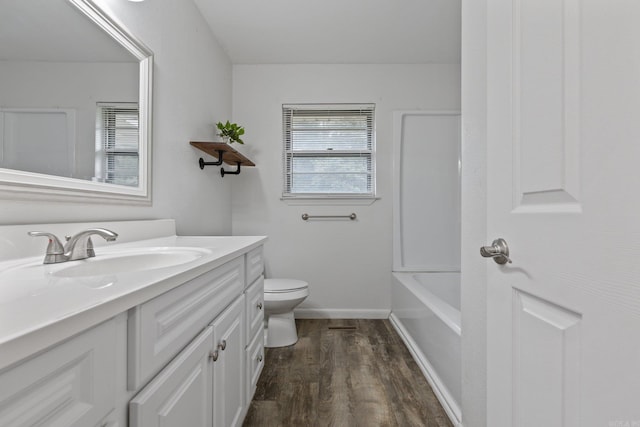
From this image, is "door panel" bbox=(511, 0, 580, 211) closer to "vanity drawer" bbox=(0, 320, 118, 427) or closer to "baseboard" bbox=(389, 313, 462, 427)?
"vanity drawer" bbox=(0, 320, 118, 427)

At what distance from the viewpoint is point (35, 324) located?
1.12ft

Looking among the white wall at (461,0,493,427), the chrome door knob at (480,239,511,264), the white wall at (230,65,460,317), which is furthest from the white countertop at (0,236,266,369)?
the white wall at (230,65,460,317)

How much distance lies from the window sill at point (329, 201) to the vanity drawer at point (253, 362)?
4.32 feet

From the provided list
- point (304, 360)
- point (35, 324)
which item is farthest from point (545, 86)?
point (304, 360)

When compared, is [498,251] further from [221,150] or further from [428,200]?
[428,200]

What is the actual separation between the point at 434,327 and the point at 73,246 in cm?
163

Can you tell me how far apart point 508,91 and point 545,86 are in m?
0.13

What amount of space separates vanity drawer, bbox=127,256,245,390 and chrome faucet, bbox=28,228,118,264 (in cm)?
29

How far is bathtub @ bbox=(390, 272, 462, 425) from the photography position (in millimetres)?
1359

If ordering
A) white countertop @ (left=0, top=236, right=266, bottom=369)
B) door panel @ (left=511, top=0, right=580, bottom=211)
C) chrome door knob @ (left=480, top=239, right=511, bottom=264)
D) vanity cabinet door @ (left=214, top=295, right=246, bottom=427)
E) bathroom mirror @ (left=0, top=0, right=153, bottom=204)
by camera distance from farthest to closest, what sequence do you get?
1. vanity cabinet door @ (left=214, top=295, right=246, bottom=427)
2. bathroom mirror @ (left=0, top=0, right=153, bottom=204)
3. chrome door knob @ (left=480, top=239, right=511, bottom=264)
4. door panel @ (left=511, top=0, right=580, bottom=211)
5. white countertop @ (left=0, top=236, right=266, bottom=369)

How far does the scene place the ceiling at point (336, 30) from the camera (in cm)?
194

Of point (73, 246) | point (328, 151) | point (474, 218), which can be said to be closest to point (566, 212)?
point (474, 218)

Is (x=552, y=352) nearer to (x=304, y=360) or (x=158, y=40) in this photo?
(x=304, y=360)

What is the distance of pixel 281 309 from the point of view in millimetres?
2043
